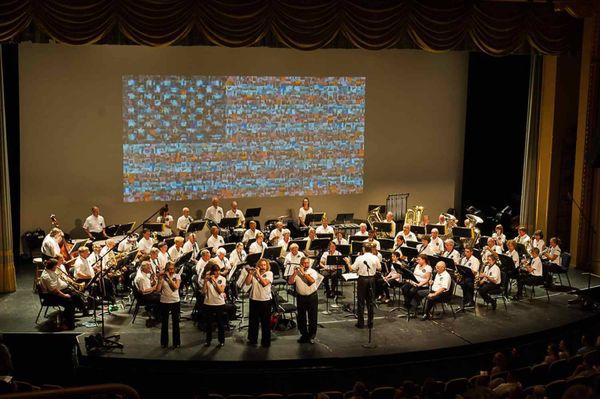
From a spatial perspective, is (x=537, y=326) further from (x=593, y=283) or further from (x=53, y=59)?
(x=53, y=59)

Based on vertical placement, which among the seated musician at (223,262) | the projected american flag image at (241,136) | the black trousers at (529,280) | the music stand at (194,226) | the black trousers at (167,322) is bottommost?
the black trousers at (167,322)

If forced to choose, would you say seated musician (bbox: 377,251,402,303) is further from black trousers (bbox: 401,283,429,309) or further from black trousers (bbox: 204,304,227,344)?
black trousers (bbox: 204,304,227,344)

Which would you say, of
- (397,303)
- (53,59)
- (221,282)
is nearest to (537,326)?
(397,303)

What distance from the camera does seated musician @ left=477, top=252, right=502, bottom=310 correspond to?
595 inches

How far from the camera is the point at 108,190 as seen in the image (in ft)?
62.6

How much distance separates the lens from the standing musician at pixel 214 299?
12.9m

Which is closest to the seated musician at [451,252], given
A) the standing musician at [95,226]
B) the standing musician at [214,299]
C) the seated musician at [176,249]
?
the standing musician at [214,299]

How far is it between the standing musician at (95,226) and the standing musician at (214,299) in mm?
5655

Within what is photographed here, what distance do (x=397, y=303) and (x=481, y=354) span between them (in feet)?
9.57

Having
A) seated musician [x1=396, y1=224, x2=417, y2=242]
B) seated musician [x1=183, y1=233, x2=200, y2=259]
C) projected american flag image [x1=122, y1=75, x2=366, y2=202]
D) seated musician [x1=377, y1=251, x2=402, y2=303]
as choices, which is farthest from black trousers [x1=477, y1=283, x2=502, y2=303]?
projected american flag image [x1=122, y1=75, x2=366, y2=202]

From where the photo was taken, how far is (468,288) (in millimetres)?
15203

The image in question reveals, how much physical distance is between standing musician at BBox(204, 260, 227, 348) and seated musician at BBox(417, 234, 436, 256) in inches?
200

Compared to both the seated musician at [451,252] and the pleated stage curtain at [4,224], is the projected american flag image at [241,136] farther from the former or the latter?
the seated musician at [451,252]

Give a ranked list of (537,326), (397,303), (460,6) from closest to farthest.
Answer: (537,326)
(397,303)
(460,6)
